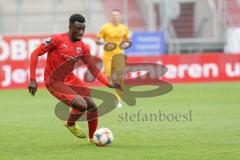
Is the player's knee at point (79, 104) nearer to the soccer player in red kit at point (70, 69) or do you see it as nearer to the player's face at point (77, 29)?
the soccer player in red kit at point (70, 69)

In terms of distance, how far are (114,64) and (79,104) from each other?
9339mm

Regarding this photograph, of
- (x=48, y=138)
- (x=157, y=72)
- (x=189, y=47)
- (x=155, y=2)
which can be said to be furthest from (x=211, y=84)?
(x=48, y=138)

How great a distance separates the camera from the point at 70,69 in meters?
11.9

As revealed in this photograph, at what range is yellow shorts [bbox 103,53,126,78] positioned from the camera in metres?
20.4

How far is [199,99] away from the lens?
71.3ft

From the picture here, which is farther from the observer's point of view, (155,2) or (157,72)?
(155,2)

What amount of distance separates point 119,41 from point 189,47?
13.7m

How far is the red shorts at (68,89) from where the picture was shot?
11.6 m

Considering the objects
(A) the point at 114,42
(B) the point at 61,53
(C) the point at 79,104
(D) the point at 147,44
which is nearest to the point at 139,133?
(C) the point at 79,104

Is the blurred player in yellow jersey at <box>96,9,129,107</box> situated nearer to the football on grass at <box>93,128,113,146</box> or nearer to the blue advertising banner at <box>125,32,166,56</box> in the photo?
the football on grass at <box>93,128,113,146</box>

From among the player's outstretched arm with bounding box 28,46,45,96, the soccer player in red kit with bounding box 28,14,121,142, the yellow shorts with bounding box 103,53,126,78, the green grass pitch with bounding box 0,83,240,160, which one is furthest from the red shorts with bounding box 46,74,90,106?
the yellow shorts with bounding box 103,53,126,78

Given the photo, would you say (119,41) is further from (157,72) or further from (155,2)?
(155,2)

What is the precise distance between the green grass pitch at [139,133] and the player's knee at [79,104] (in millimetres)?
620

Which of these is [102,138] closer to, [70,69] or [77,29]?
[70,69]
